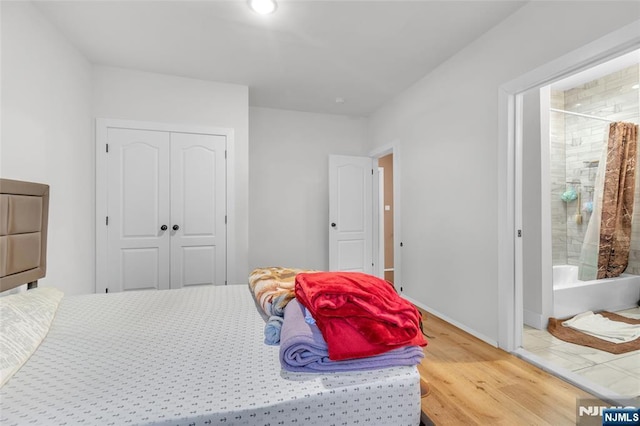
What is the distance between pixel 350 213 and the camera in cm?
433

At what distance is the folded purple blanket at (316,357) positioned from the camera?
0.99 m

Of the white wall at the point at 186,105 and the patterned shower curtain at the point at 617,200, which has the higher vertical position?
the white wall at the point at 186,105

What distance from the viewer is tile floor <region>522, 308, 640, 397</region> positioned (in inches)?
71.0

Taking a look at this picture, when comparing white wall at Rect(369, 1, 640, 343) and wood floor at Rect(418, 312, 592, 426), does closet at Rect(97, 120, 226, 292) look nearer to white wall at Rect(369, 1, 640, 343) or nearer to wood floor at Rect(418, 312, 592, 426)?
white wall at Rect(369, 1, 640, 343)

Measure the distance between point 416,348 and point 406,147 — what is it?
2.87 m

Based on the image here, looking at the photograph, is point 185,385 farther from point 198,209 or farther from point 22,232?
point 198,209

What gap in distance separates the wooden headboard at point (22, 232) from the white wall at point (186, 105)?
4.75ft

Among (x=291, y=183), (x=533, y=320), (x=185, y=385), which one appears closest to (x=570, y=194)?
(x=533, y=320)

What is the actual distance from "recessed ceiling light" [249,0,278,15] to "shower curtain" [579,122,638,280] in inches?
141

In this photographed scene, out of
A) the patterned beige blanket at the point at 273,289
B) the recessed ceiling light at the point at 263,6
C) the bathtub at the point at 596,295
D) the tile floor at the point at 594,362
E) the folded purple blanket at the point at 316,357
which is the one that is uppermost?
the recessed ceiling light at the point at 263,6

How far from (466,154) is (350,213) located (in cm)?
196

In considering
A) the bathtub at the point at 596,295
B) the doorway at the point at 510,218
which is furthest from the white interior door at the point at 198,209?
the bathtub at the point at 596,295

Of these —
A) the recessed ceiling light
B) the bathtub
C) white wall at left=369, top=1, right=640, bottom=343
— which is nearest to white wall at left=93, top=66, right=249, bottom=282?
the recessed ceiling light

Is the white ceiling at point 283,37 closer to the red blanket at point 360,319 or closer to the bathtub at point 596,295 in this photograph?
the red blanket at point 360,319
